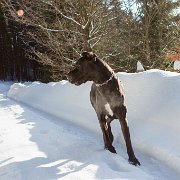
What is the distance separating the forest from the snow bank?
16.2 ft

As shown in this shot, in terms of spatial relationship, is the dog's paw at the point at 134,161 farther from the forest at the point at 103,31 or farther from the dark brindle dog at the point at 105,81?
the forest at the point at 103,31

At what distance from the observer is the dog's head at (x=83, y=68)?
5566mm

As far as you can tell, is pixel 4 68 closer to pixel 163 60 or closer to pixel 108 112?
pixel 163 60

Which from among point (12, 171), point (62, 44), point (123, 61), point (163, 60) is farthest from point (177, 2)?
point (12, 171)

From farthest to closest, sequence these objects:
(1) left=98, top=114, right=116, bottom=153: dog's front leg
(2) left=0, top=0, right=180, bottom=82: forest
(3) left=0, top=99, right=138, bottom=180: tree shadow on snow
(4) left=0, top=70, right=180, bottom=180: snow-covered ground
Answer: (2) left=0, top=0, right=180, bottom=82: forest, (1) left=98, top=114, right=116, bottom=153: dog's front leg, (4) left=0, top=70, right=180, bottom=180: snow-covered ground, (3) left=0, top=99, right=138, bottom=180: tree shadow on snow

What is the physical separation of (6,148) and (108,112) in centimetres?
187

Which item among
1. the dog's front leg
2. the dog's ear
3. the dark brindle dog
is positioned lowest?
the dog's front leg

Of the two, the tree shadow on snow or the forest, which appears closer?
the tree shadow on snow

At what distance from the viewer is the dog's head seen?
557 cm

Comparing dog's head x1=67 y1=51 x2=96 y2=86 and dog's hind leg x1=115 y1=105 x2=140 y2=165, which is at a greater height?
dog's head x1=67 y1=51 x2=96 y2=86

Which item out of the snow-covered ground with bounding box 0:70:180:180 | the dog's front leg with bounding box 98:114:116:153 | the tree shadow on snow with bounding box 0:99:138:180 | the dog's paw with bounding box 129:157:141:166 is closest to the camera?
the tree shadow on snow with bounding box 0:99:138:180

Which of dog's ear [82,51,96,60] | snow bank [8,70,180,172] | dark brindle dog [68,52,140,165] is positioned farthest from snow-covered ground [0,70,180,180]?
dog's ear [82,51,96,60]

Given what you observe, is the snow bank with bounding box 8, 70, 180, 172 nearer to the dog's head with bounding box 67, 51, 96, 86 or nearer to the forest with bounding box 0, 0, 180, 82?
the dog's head with bounding box 67, 51, 96, 86

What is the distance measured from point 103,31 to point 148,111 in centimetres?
998
